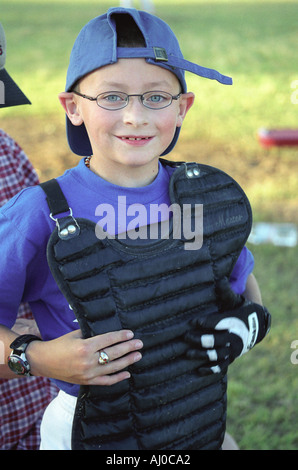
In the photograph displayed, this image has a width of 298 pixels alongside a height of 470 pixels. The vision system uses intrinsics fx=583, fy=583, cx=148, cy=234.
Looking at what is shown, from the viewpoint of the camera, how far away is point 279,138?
649 centimetres

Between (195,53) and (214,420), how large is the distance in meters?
10.3

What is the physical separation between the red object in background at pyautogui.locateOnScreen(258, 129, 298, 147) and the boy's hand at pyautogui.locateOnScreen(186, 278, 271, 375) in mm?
5023

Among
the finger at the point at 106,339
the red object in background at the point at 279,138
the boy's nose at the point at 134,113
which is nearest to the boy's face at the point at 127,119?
the boy's nose at the point at 134,113

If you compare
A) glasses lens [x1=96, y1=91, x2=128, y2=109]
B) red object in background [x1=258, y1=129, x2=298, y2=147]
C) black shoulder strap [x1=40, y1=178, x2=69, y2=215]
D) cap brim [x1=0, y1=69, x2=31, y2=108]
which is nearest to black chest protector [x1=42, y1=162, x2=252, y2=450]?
black shoulder strap [x1=40, y1=178, x2=69, y2=215]

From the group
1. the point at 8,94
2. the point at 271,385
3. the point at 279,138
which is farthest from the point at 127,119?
the point at 279,138

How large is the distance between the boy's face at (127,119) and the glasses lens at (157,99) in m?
0.01

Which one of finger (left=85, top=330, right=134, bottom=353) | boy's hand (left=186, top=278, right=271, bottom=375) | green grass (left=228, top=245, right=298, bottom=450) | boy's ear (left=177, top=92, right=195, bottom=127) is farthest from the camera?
green grass (left=228, top=245, right=298, bottom=450)

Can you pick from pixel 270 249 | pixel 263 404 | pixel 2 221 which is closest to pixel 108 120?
pixel 2 221

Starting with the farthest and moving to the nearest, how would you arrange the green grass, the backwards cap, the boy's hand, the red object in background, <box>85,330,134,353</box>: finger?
1. the red object in background
2. the green grass
3. the backwards cap
4. the boy's hand
5. <box>85,330,134,353</box>: finger

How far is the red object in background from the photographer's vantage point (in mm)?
6477

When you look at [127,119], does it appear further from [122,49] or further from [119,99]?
[122,49]

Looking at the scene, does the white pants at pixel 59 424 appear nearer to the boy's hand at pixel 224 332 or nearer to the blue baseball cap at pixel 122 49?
the boy's hand at pixel 224 332

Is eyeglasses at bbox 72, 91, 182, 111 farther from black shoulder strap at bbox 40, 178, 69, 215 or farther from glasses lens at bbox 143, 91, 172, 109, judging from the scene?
black shoulder strap at bbox 40, 178, 69, 215

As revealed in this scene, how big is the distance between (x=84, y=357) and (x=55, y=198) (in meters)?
0.43
